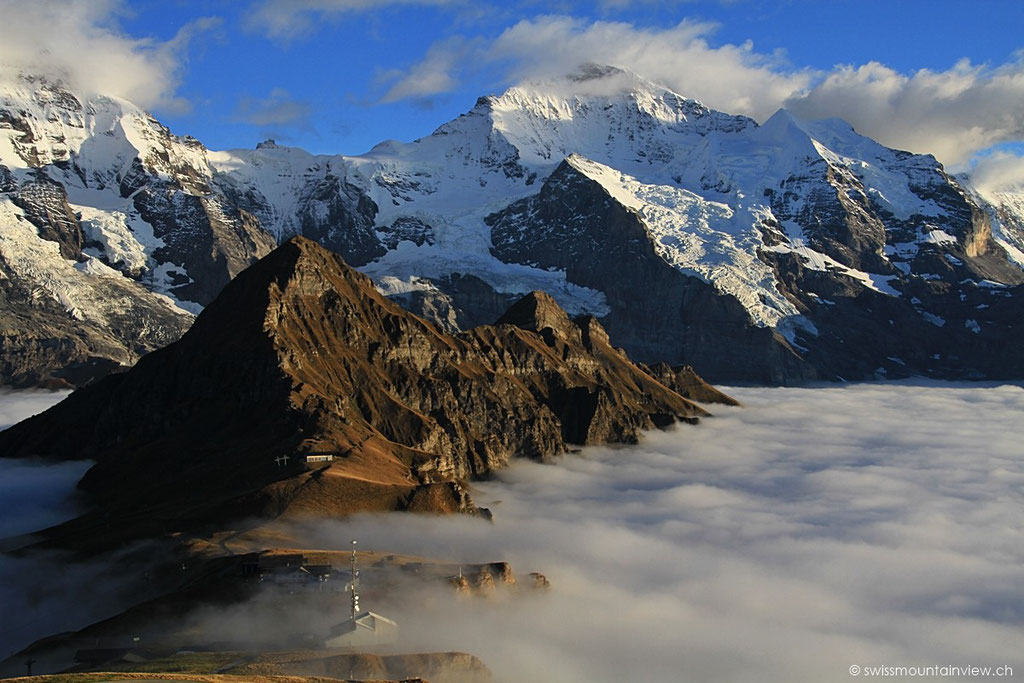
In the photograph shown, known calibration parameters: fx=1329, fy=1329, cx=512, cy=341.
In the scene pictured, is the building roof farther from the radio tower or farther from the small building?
the radio tower

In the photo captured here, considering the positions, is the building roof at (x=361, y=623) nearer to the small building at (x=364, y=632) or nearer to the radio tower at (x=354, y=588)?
the small building at (x=364, y=632)

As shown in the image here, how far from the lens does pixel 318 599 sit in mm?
172375

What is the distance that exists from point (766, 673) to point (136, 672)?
95.2 metres

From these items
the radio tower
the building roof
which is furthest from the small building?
the radio tower

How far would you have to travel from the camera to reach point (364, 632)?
158m

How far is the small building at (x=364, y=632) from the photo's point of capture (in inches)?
6152

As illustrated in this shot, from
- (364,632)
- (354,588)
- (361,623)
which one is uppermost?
(354,588)

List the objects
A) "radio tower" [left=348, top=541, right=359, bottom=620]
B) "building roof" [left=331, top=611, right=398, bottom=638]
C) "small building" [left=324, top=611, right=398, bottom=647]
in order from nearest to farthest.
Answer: "small building" [left=324, top=611, right=398, bottom=647] < "building roof" [left=331, top=611, right=398, bottom=638] < "radio tower" [left=348, top=541, right=359, bottom=620]

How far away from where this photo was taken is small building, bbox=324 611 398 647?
156 metres

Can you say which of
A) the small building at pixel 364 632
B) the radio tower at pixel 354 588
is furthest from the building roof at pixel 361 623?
the radio tower at pixel 354 588

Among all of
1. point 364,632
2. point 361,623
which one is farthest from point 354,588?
point 364,632

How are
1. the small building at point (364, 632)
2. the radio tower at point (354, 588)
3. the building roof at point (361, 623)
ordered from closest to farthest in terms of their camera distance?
the small building at point (364, 632)
the building roof at point (361, 623)
the radio tower at point (354, 588)

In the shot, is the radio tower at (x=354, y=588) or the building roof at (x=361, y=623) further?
the radio tower at (x=354, y=588)

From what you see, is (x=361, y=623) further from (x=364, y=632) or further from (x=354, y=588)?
(x=354, y=588)
